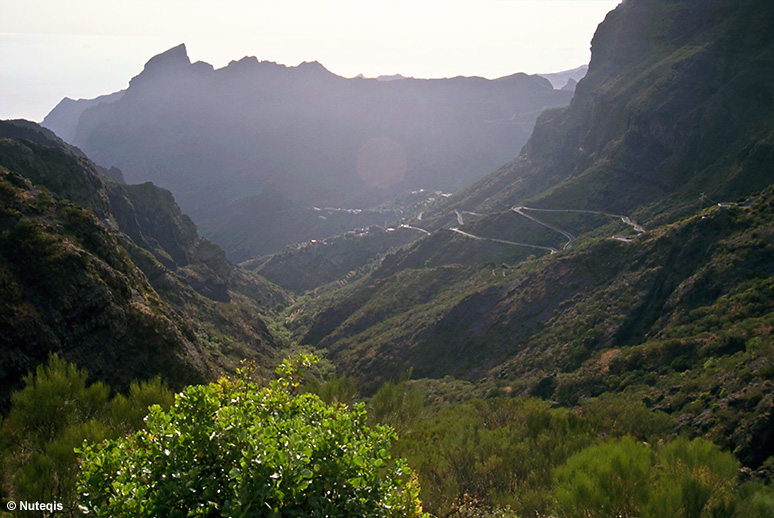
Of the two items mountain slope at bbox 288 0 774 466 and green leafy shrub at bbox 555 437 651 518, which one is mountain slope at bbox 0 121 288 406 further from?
mountain slope at bbox 288 0 774 466

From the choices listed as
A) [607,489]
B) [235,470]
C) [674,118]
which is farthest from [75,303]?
[674,118]

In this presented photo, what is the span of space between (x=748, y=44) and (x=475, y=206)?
194 feet

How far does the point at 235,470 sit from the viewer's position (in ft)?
15.2

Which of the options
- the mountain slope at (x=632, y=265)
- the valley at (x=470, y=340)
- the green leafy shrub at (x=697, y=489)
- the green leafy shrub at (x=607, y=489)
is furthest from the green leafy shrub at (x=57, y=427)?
the mountain slope at (x=632, y=265)

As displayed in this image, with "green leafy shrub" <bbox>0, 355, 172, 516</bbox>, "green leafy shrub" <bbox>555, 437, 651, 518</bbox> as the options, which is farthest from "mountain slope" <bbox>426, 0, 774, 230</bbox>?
"green leafy shrub" <bbox>0, 355, 172, 516</bbox>

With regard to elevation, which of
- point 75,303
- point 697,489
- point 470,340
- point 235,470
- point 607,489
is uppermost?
point 235,470

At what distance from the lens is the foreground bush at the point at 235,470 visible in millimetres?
4797

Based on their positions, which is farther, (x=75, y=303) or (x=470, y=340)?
(x=470, y=340)

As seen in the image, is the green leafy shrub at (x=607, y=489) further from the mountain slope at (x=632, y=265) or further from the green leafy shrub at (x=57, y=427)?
the mountain slope at (x=632, y=265)

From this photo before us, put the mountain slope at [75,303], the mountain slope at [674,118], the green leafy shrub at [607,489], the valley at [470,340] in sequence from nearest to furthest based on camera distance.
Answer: the valley at [470,340]
the green leafy shrub at [607,489]
the mountain slope at [75,303]
the mountain slope at [674,118]

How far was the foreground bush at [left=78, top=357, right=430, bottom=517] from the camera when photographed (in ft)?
15.7

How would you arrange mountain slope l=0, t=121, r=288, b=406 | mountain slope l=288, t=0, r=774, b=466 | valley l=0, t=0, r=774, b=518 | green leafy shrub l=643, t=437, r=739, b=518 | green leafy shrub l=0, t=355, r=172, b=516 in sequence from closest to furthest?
1. valley l=0, t=0, r=774, b=518
2. green leafy shrub l=0, t=355, r=172, b=516
3. green leafy shrub l=643, t=437, r=739, b=518
4. mountain slope l=0, t=121, r=288, b=406
5. mountain slope l=288, t=0, r=774, b=466

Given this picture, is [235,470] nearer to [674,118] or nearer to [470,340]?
[470,340]

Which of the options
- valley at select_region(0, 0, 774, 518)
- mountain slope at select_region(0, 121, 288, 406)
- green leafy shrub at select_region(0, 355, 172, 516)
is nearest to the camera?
valley at select_region(0, 0, 774, 518)
